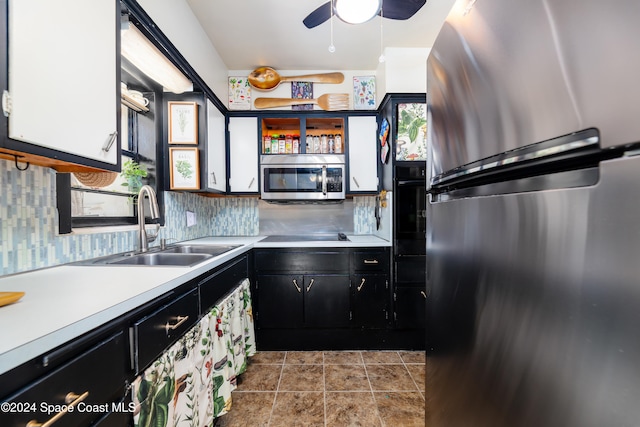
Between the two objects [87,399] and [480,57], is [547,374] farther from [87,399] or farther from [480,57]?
[87,399]

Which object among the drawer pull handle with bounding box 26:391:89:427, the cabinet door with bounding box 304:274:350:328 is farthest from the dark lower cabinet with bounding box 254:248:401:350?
the drawer pull handle with bounding box 26:391:89:427

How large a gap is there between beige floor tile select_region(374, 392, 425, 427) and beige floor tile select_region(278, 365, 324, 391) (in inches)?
15.9

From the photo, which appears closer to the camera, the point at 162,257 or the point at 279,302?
the point at 162,257

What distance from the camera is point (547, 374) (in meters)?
0.41

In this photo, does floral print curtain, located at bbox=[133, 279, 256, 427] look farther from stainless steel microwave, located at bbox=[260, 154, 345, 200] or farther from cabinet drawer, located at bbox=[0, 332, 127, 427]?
stainless steel microwave, located at bbox=[260, 154, 345, 200]

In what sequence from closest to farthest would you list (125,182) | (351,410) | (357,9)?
(357,9) < (351,410) < (125,182)

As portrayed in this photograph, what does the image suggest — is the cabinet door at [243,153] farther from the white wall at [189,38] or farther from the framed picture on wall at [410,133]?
the framed picture on wall at [410,133]

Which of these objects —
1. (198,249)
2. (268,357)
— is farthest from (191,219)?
(268,357)

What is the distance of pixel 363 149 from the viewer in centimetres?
251

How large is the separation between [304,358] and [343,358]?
31 cm

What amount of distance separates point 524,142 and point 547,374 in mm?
379

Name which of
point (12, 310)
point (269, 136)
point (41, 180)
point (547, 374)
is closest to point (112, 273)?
point (12, 310)

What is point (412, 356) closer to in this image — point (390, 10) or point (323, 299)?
point (323, 299)

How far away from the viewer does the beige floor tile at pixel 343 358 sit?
6.70 ft
